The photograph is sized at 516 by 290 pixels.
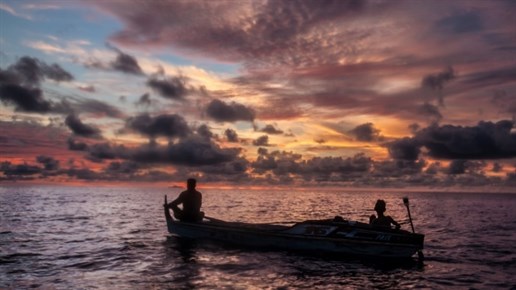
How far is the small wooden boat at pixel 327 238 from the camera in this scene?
65.4 feet

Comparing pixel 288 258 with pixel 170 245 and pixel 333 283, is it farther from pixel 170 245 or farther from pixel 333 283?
pixel 170 245

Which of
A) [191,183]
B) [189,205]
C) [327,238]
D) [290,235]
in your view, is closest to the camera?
[327,238]

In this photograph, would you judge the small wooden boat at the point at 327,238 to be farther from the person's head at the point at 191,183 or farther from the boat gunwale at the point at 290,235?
the person's head at the point at 191,183

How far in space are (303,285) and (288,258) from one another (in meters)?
5.03

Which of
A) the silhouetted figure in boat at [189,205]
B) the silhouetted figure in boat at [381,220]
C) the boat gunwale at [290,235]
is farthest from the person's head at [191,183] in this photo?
the silhouetted figure in boat at [381,220]

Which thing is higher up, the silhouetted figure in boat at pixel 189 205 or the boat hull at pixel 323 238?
the silhouetted figure in boat at pixel 189 205

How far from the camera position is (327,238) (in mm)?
21016

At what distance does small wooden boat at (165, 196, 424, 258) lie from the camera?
1994 cm

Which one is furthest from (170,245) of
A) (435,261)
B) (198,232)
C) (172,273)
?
(435,261)

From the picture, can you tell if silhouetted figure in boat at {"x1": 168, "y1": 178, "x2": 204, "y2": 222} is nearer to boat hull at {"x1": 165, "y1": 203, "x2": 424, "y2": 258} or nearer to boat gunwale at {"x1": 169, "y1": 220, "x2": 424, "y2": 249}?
boat gunwale at {"x1": 169, "y1": 220, "x2": 424, "y2": 249}

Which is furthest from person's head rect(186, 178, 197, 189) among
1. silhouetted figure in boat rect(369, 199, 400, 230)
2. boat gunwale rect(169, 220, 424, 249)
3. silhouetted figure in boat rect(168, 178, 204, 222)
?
silhouetted figure in boat rect(369, 199, 400, 230)

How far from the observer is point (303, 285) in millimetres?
15508

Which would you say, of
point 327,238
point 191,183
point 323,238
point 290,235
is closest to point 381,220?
point 327,238

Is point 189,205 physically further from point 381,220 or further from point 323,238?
point 381,220
